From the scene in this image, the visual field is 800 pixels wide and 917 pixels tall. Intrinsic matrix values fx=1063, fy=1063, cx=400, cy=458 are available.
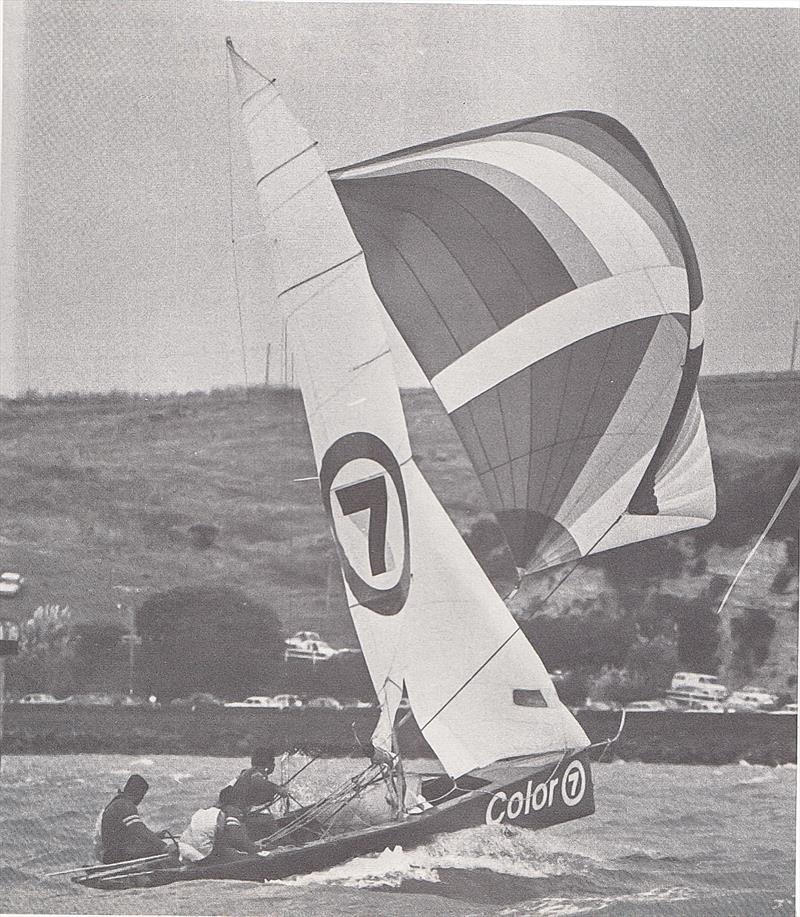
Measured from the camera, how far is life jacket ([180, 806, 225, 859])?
3049mm

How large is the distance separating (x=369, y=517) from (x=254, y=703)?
2.08 ft

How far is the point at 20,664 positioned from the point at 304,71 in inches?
76.0

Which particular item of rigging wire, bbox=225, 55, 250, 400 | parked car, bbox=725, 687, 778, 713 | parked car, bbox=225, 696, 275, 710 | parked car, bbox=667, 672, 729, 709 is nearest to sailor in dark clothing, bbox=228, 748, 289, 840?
parked car, bbox=225, 696, 275, 710

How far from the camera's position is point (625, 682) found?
3.12 metres

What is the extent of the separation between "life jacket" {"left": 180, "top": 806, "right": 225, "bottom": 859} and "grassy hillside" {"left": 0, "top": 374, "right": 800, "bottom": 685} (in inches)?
22.6

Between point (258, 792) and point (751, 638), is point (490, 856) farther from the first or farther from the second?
point (751, 638)

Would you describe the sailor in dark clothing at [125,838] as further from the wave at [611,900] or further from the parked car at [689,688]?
the parked car at [689,688]

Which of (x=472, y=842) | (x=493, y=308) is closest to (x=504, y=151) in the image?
(x=493, y=308)

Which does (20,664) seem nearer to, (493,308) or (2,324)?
(2,324)

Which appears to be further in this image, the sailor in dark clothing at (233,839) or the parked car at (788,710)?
the parked car at (788,710)

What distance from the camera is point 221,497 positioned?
3.12 m

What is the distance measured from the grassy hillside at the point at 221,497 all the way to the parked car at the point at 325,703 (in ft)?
0.57

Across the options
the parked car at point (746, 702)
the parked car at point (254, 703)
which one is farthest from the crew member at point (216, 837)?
the parked car at point (746, 702)

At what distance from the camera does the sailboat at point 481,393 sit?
3072mm
